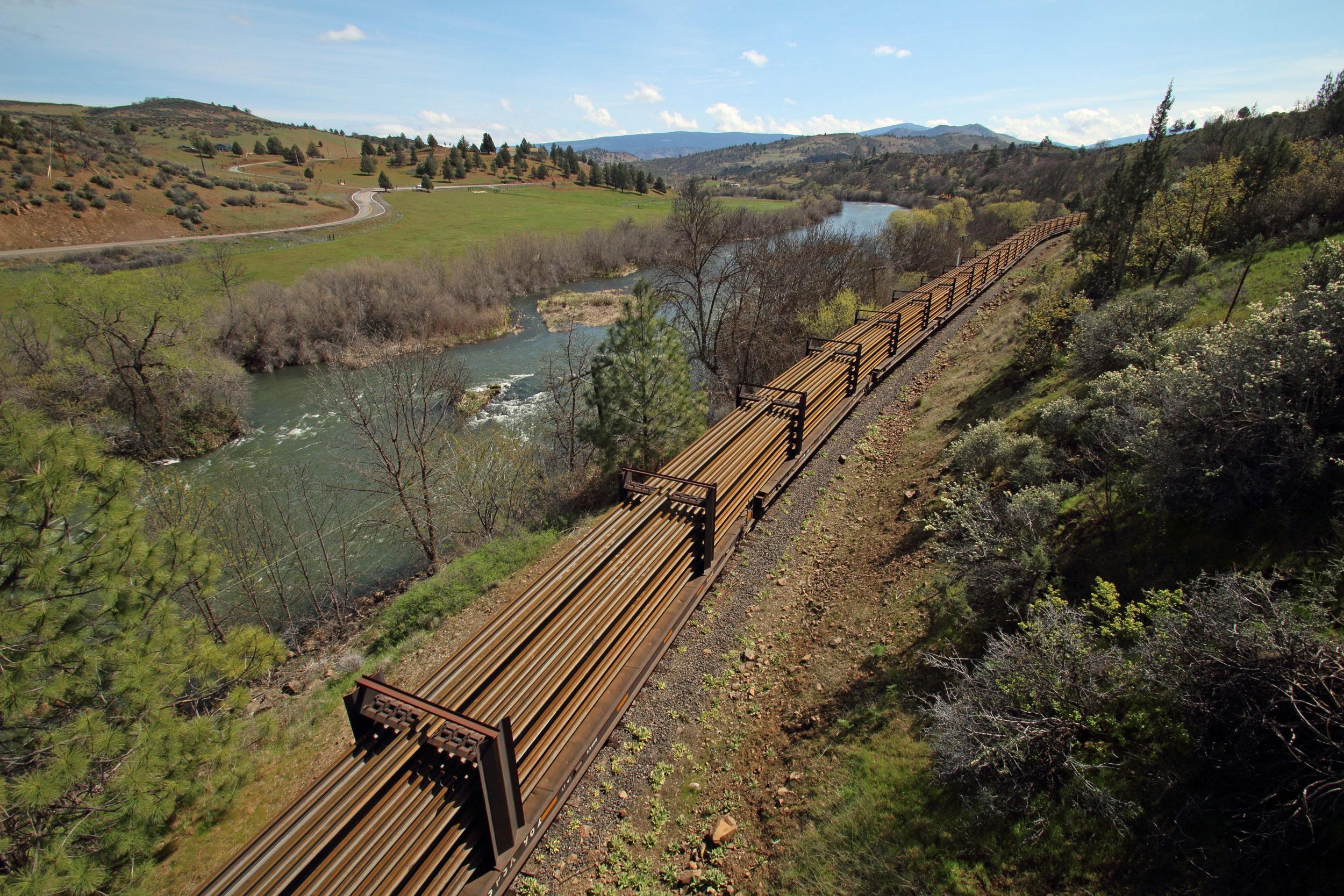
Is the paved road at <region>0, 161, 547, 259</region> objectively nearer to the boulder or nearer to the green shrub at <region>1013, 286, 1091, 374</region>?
the boulder

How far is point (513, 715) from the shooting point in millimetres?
4891

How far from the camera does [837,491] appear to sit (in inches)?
464

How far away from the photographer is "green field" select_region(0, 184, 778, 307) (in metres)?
40.6

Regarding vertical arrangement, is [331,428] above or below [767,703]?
below

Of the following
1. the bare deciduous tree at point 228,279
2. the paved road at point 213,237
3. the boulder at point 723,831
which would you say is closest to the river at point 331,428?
the bare deciduous tree at point 228,279

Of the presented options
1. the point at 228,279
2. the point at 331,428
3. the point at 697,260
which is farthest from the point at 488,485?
the point at 228,279

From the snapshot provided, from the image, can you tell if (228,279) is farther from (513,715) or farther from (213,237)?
(513,715)

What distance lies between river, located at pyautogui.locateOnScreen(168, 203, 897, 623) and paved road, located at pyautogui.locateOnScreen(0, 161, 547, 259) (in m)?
18.6

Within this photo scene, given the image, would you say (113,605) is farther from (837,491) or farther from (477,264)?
(477,264)

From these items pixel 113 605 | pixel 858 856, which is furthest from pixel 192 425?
pixel 858 856

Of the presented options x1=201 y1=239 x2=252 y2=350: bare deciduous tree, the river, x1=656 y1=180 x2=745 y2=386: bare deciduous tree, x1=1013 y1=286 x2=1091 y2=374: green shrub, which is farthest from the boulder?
x1=201 y1=239 x2=252 y2=350: bare deciduous tree

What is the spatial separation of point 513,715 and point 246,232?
206 feet

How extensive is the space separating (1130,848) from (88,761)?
988 cm

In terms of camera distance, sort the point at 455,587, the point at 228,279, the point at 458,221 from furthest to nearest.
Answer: the point at 458,221 < the point at 228,279 < the point at 455,587
